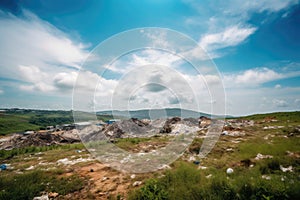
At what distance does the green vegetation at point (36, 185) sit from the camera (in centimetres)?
378

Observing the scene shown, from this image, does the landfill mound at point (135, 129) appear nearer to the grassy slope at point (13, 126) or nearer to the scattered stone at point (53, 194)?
the scattered stone at point (53, 194)

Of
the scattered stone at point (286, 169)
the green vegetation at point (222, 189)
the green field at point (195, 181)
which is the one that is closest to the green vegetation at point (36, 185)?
the green field at point (195, 181)

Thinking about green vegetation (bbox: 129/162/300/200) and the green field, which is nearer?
green vegetation (bbox: 129/162/300/200)

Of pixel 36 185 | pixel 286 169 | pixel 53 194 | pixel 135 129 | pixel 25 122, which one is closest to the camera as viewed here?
pixel 53 194

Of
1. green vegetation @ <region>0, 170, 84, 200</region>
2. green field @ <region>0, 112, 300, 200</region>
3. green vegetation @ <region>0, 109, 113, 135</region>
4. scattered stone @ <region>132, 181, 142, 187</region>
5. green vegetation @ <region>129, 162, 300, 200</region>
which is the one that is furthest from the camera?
green vegetation @ <region>0, 109, 113, 135</region>

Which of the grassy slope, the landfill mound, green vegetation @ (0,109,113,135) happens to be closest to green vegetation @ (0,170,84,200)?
green vegetation @ (0,109,113,135)

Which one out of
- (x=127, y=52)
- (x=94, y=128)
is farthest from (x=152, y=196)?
(x=94, y=128)

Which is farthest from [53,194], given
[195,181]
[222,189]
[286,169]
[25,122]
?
[25,122]

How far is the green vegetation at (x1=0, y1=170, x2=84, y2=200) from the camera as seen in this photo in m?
3.78

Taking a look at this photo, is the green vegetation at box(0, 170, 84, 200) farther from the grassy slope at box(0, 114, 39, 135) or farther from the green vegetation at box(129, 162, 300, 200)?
the grassy slope at box(0, 114, 39, 135)

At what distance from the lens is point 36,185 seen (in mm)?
4258

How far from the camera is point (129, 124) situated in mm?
16625

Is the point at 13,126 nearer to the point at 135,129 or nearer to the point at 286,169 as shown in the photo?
→ the point at 135,129

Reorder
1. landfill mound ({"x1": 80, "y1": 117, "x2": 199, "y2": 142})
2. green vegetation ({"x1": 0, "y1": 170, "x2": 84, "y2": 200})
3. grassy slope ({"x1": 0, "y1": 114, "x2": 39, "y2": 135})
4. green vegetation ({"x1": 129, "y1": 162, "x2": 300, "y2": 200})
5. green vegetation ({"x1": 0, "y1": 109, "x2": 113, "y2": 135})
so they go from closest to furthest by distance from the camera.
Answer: green vegetation ({"x1": 129, "y1": 162, "x2": 300, "y2": 200}), green vegetation ({"x1": 0, "y1": 170, "x2": 84, "y2": 200}), landfill mound ({"x1": 80, "y1": 117, "x2": 199, "y2": 142}), grassy slope ({"x1": 0, "y1": 114, "x2": 39, "y2": 135}), green vegetation ({"x1": 0, "y1": 109, "x2": 113, "y2": 135})
